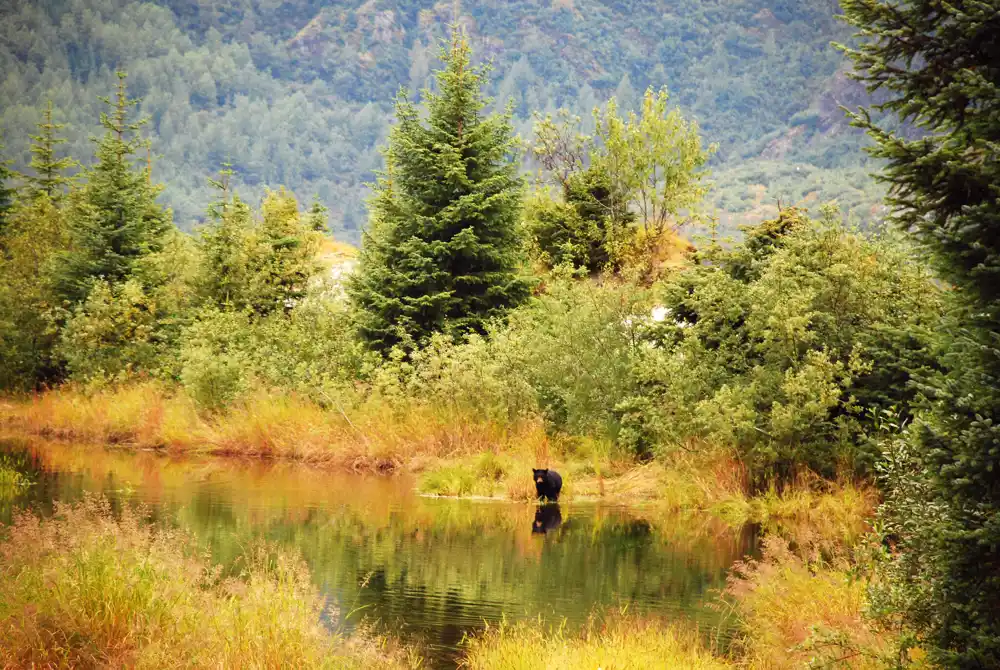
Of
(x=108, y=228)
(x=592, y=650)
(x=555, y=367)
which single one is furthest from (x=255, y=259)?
(x=592, y=650)

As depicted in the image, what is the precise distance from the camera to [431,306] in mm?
33312

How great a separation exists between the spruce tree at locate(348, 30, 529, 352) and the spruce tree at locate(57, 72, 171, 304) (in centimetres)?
1244

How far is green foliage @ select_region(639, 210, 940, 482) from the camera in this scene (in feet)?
70.1

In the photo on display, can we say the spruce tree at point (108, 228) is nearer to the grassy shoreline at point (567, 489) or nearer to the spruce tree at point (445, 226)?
the grassy shoreline at point (567, 489)

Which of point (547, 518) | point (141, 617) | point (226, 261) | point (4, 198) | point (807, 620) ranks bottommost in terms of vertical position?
point (141, 617)

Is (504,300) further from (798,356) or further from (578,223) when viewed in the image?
(798,356)

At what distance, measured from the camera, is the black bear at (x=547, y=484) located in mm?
23578

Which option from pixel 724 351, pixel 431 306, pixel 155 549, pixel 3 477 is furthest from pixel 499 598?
pixel 431 306

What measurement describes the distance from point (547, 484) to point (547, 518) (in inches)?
73.7

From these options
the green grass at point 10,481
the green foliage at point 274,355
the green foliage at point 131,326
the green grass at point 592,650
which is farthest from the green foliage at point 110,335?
the green grass at point 592,650

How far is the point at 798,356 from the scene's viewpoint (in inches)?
886

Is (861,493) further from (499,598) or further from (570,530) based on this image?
(499,598)

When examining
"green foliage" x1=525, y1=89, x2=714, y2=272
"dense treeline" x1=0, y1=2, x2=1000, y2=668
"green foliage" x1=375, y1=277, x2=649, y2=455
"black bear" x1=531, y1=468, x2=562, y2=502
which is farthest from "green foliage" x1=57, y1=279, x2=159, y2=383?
"black bear" x1=531, y1=468, x2=562, y2=502

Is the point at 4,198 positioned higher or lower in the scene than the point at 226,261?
higher
